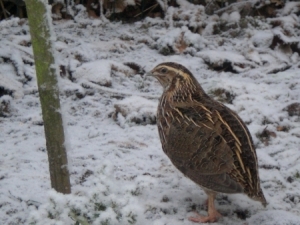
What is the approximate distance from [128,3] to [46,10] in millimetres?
4090

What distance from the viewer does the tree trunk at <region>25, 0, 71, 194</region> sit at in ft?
8.82

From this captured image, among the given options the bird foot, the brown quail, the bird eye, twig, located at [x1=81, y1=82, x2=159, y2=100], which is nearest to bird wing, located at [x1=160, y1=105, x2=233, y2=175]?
the brown quail

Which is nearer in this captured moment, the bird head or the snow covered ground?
the snow covered ground

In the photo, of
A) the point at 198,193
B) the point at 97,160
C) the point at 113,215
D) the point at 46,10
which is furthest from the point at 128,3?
the point at 113,215

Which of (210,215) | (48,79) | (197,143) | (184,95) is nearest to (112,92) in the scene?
(184,95)

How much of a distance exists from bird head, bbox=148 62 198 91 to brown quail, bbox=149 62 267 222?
166 mm

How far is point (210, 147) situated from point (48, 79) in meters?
1.12

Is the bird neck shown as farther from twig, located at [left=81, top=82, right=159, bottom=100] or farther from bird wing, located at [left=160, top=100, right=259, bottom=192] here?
twig, located at [left=81, top=82, right=159, bottom=100]

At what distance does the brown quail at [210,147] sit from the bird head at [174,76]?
0.55ft

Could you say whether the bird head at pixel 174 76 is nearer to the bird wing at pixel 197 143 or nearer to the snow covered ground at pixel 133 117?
the bird wing at pixel 197 143

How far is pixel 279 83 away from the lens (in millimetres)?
5383

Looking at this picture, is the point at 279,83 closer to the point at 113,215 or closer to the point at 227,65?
the point at 227,65

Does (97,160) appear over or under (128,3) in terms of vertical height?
under

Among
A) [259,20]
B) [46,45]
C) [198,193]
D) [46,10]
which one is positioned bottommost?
[198,193]
